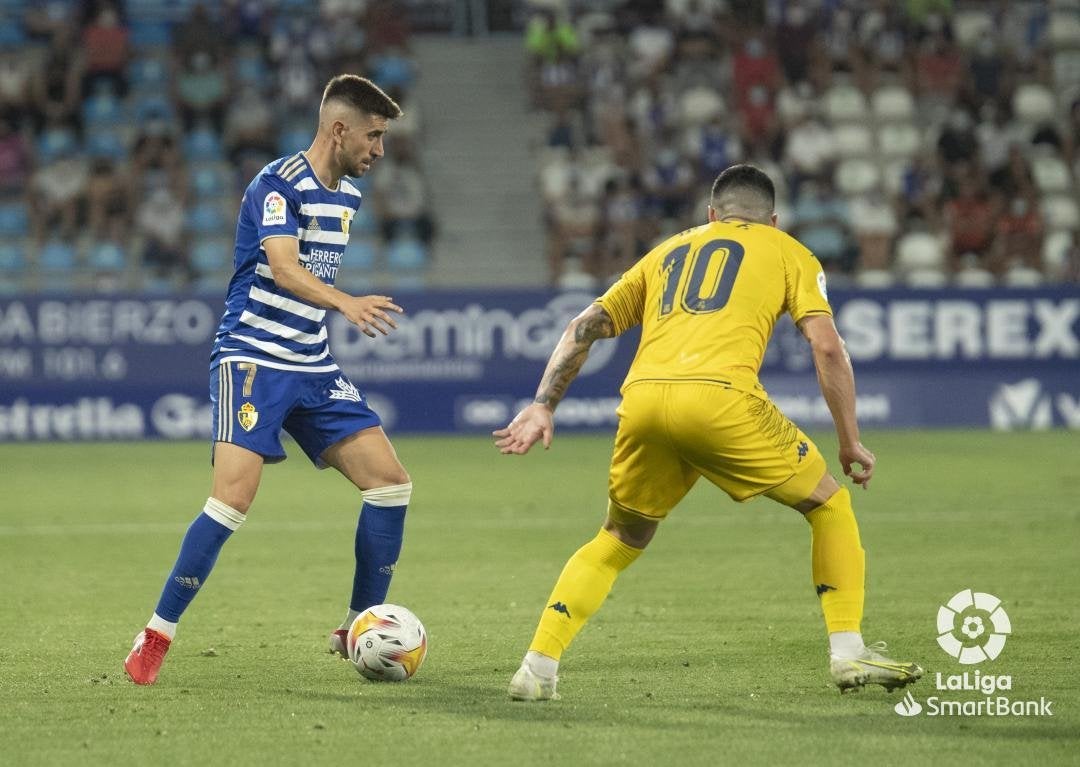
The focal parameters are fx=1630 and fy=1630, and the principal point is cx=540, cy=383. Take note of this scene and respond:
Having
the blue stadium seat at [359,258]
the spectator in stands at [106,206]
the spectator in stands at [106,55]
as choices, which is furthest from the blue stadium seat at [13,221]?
the blue stadium seat at [359,258]

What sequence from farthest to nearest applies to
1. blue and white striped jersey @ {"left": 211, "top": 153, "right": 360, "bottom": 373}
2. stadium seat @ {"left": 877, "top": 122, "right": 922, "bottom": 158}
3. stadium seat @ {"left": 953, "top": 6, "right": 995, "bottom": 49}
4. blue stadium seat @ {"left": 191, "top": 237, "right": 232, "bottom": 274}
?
1. stadium seat @ {"left": 953, "top": 6, "right": 995, "bottom": 49}
2. stadium seat @ {"left": 877, "top": 122, "right": 922, "bottom": 158}
3. blue stadium seat @ {"left": 191, "top": 237, "right": 232, "bottom": 274}
4. blue and white striped jersey @ {"left": 211, "top": 153, "right": 360, "bottom": 373}

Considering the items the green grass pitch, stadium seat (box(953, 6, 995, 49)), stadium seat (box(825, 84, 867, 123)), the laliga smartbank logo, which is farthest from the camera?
stadium seat (box(953, 6, 995, 49))

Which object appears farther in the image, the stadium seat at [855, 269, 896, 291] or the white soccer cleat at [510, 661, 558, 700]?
the stadium seat at [855, 269, 896, 291]

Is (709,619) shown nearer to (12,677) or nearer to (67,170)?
(12,677)

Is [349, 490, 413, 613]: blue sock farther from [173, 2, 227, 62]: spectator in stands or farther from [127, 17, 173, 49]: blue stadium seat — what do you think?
[127, 17, 173, 49]: blue stadium seat

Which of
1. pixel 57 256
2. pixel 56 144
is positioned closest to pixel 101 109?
pixel 56 144

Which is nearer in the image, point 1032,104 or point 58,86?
point 58,86

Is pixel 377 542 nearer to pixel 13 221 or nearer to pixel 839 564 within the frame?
pixel 839 564

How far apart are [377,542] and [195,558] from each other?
78 cm

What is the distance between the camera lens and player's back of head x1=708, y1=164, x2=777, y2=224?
583cm

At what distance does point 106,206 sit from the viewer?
67.5 feet

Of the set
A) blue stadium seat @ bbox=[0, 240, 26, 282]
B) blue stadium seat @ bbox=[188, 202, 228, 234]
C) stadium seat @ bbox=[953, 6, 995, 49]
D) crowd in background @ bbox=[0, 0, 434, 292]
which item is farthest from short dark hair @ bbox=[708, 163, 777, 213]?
stadium seat @ bbox=[953, 6, 995, 49]

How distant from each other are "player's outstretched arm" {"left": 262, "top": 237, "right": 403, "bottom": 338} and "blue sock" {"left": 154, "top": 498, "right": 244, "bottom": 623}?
861mm

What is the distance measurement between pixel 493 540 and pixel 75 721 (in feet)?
16.8
